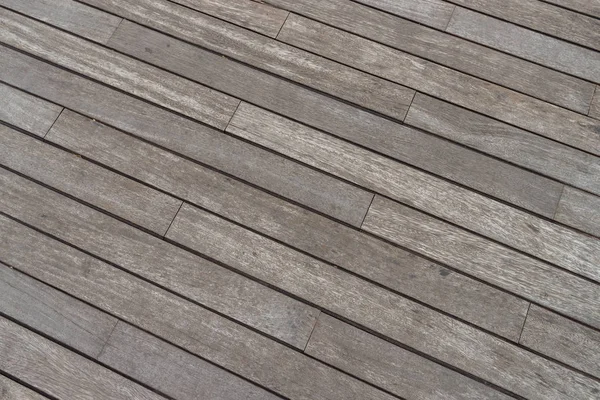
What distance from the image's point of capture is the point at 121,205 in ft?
7.17

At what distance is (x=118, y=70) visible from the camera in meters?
2.40

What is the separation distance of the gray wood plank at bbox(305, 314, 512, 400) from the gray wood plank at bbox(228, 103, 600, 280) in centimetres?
46

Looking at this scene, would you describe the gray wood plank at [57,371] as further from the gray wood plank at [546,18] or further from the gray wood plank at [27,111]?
the gray wood plank at [546,18]

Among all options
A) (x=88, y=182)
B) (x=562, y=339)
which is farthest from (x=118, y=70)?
(x=562, y=339)

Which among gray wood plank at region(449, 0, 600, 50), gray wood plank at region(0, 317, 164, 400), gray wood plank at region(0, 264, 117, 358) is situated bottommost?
gray wood plank at region(0, 317, 164, 400)

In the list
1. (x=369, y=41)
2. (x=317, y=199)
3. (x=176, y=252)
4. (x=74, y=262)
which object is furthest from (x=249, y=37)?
(x=74, y=262)

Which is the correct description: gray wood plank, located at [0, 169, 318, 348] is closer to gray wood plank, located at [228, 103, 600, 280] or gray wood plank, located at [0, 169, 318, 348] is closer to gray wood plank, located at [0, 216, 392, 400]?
gray wood plank, located at [0, 216, 392, 400]

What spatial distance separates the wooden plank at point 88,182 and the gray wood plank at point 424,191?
1.23ft

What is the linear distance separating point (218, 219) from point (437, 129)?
81 cm

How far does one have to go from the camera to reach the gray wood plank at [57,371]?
197cm

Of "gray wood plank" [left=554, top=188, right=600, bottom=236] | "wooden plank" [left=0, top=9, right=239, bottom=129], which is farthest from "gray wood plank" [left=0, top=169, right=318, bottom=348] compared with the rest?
"gray wood plank" [left=554, top=188, right=600, bottom=236]

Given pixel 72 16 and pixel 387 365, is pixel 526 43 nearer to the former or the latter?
pixel 387 365

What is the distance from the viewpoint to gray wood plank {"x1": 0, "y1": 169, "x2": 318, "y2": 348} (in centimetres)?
203

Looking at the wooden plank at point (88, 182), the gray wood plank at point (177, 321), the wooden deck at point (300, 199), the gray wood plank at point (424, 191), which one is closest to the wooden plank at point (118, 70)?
the wooden deck at point (300, 199)
